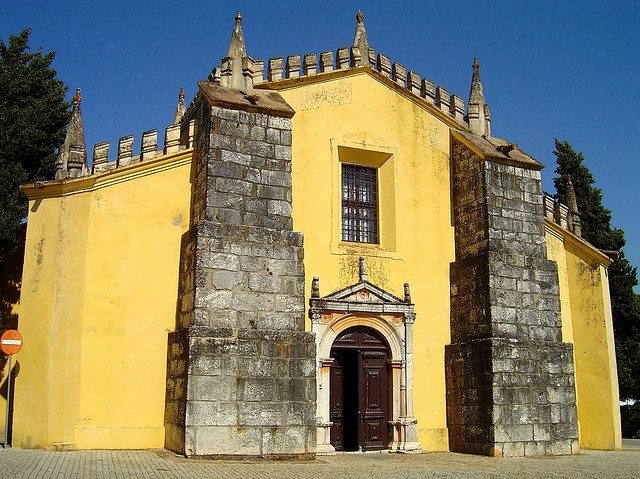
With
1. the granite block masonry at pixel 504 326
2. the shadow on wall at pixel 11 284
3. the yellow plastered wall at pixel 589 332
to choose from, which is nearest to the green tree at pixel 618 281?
the yellow plastered wall at pixel 589 332

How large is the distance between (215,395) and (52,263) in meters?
3.81

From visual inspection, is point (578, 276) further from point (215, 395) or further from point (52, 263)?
point (52, 263)

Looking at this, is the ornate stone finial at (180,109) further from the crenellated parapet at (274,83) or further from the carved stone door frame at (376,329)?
the carved stone door frame at (376,329)

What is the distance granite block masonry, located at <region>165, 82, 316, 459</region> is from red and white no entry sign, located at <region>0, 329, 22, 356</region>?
2580 mm

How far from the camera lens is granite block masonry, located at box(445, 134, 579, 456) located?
1338 centimetres

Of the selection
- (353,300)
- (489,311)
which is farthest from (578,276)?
(353,300)

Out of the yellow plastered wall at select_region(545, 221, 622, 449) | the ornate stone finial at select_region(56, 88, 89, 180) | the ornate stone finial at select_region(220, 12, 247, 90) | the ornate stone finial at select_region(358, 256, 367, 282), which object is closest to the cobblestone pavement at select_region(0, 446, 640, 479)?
the yellow plastered wall at select_region(545, 221, 622, 449)

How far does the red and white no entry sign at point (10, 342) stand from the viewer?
1171cm

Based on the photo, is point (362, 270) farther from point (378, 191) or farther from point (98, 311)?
point (98, 311)

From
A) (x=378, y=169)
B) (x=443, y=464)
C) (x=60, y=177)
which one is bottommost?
(x=443, y=464)

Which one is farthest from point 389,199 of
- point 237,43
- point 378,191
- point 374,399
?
point 237,43

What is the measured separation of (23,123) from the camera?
15102 mm

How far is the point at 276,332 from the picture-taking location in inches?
466

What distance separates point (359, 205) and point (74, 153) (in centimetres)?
589
